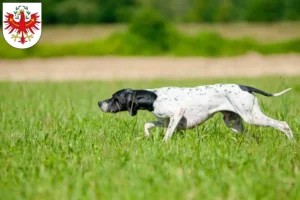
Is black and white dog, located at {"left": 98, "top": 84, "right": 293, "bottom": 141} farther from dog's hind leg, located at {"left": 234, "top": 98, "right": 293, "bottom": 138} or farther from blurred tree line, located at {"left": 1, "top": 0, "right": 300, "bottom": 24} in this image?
blurred tree line, located at {"left": 1, "top": 0, "right": 300, "bottom": 24}

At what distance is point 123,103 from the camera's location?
24.8ft

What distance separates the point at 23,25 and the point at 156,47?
61.1ft

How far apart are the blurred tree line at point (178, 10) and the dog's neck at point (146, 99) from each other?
20.4 m

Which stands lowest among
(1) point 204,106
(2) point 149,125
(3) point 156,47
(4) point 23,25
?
(2) point 149,125

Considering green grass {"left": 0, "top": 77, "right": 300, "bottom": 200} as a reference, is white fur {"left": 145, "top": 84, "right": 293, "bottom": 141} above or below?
above

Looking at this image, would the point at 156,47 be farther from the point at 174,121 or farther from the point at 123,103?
the point at 174,121

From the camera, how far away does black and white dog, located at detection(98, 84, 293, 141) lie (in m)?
7.27

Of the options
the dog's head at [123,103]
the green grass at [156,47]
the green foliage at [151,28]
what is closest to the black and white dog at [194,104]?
the dog's head at [123,103]

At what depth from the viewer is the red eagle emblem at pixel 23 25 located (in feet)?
31.9

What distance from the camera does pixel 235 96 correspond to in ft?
23.8

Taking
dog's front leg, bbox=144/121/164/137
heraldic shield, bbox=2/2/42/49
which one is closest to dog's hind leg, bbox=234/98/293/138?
dog's front leg, bbox=144/121/164/137

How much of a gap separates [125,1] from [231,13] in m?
5.50

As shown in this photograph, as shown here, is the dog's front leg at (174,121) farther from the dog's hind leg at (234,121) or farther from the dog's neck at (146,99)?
the dog's hind leg at (234,121)

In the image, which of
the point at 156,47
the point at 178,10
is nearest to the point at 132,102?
the point at 156,47
